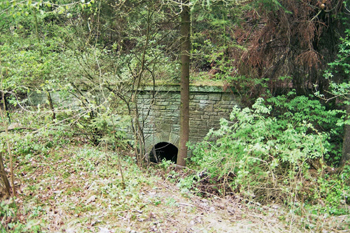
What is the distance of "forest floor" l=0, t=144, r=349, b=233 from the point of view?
3.48 meters

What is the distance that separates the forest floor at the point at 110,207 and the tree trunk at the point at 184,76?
1.49 m

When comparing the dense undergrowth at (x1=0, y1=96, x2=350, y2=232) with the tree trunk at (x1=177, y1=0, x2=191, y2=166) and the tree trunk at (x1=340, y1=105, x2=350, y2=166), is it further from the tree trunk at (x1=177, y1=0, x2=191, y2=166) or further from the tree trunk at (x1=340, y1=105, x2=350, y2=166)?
the tree trunk at (x1=177, y1=0, x2=191, y2=166)

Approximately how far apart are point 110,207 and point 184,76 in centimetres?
355

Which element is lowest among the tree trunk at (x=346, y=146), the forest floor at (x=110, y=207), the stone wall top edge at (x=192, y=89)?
the forest floor at (x=110, y=207)

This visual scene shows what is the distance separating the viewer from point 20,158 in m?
5.19

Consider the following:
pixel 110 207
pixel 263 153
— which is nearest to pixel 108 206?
pixel 110 207

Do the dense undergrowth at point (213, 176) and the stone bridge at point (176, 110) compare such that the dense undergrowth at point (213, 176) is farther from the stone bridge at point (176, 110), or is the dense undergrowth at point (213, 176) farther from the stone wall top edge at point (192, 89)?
the stone wall top edge at point (192, 89)

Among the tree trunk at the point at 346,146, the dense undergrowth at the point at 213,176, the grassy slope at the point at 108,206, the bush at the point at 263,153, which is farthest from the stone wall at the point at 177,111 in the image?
the tree trunk at the point at 346,146

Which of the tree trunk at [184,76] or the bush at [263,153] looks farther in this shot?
the tree trunk at [184,76]

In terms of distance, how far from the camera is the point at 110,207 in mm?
3842

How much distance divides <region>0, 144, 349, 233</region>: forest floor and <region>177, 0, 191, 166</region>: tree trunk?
149 cm

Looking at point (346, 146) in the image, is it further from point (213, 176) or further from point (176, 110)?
point (176, 110)

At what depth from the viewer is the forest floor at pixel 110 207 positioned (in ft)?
11.4

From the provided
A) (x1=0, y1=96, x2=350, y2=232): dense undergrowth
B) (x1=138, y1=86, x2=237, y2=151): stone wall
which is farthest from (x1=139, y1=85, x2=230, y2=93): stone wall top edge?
(x1=0, y1=96, x2=350, y2=232): dense undergrowth
